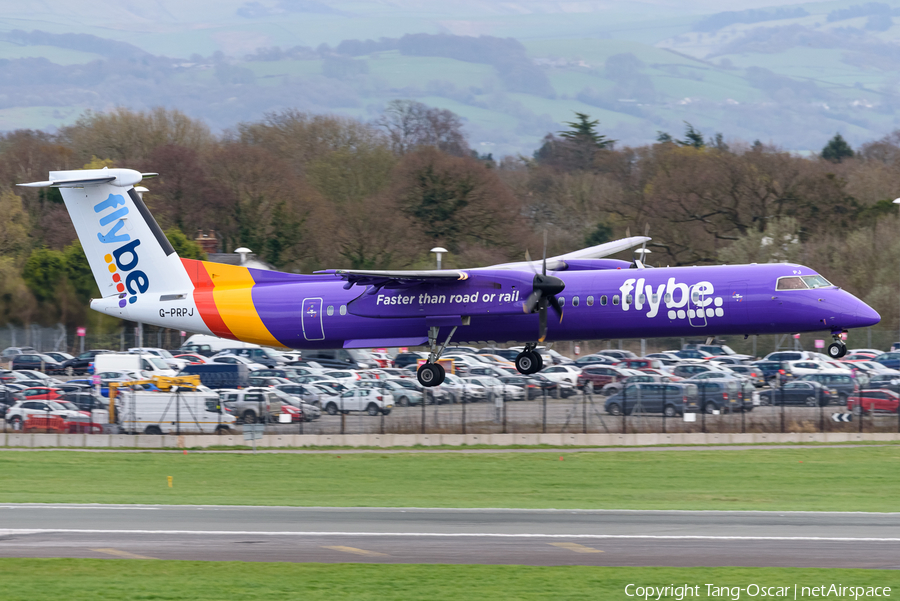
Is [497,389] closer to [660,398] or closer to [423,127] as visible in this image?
[660,398]

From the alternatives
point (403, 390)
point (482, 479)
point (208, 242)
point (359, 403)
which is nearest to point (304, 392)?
point (359, 403)

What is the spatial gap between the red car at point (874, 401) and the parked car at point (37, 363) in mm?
44903

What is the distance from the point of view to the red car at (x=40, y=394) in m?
47.6

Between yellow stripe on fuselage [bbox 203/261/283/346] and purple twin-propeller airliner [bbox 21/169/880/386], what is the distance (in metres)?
0.04

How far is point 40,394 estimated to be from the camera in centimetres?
4775

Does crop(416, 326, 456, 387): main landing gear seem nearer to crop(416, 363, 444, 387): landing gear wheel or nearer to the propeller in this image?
crop(416, 363, 444, 387): landing gear wheel

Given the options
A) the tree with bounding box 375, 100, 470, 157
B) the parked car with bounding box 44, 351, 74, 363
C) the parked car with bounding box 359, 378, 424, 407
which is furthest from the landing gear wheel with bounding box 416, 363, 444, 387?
the tree with bounding box 375, 100, 470, 157

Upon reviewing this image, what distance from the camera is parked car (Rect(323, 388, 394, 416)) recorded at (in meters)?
48.3

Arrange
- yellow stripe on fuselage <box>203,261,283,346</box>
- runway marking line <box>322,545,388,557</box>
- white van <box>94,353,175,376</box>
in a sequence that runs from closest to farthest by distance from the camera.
Result: 1. runway marking line <box>322,545,388,557</box>
2. yellow stripe on fuselage <box>203,261,283,346</box>
3. white van <box>94,353,175,376</box>

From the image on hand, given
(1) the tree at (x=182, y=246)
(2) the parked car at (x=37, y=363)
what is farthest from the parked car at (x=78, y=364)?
(1) the tree at (x=182, y=246)

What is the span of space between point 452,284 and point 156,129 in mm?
83550

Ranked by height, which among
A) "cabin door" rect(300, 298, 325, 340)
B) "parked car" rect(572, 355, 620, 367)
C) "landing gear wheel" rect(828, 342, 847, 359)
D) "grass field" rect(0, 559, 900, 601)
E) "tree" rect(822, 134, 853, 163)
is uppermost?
"tree" rect(822, 134, 853, 163)

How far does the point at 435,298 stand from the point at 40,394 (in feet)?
84.0

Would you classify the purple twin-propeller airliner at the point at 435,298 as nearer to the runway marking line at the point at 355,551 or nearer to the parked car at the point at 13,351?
the runway marking line at the point at 355,551
